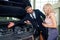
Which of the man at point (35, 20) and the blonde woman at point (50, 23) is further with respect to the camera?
the blonde woman at point (50, 23)

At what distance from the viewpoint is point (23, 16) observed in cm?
400

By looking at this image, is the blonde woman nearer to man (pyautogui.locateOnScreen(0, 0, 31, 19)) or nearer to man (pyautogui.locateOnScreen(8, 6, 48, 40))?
man (pyautogui.locateOnScreen(8, 6, 48, 40))

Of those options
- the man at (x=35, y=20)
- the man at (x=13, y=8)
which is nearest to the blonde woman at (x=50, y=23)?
the man at (x=35, y=20)

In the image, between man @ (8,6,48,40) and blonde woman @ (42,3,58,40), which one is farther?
blonde woman @ (42,3,58,40)

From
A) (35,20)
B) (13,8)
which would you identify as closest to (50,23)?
(35,20)

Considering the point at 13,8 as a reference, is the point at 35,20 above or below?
below

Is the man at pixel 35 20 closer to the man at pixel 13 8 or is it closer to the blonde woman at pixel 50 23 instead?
the blonde woman at pixel 50 23

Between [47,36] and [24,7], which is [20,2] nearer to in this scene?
[24,7]

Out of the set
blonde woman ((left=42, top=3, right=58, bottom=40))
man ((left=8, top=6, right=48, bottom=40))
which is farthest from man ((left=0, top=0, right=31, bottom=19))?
blonde woman ((left=42, top=3, right=58, bottom=40))

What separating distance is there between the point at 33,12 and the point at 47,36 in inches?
19.7

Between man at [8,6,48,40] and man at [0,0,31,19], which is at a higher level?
man at [0,0,31,19]

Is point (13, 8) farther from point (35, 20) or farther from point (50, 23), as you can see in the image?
point (50, 23)

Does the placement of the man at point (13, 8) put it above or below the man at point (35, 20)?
above

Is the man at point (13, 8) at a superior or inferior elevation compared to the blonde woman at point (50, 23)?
superior
